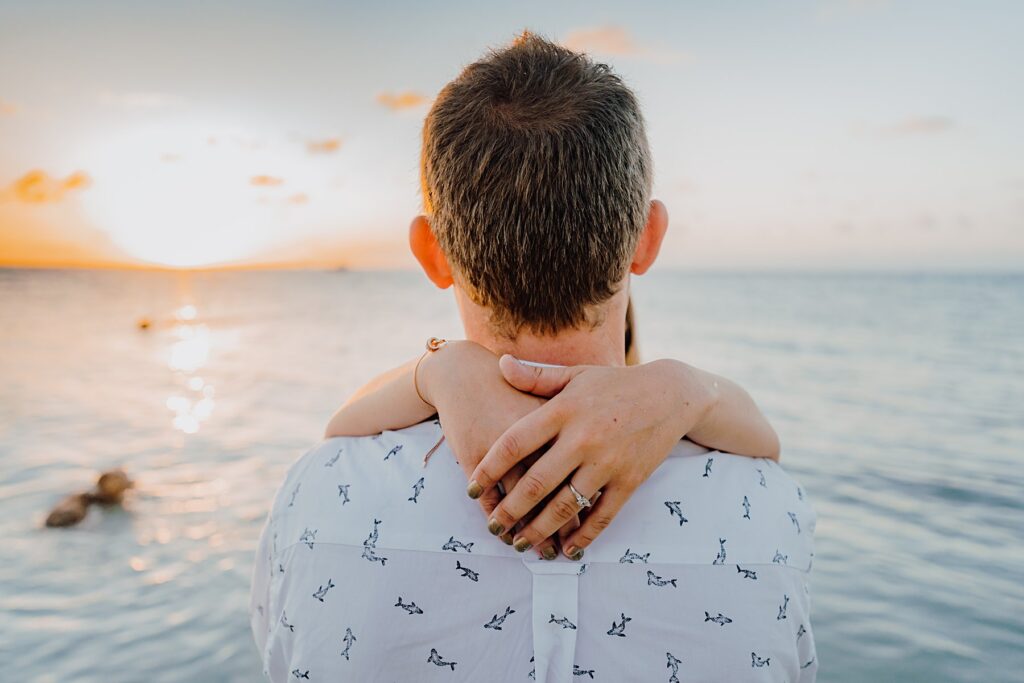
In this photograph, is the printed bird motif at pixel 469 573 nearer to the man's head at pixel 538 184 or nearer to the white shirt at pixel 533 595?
the white shirt at pixel 533 595

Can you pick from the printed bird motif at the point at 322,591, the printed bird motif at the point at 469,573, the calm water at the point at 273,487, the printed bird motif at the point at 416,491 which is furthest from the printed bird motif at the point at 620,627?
the calm water at the point at 273,487

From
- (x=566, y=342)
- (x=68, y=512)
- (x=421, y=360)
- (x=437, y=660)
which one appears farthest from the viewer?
(x=68, y=512)

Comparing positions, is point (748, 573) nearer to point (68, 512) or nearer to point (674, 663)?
point (674, 663)

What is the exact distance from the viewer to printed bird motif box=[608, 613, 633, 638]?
1.39 meters

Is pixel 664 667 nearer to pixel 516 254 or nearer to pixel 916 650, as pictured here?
pixel 516 254

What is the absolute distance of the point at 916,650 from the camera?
4594 mm

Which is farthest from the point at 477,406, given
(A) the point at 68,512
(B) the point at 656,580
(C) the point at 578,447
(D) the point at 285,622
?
(A) the point at 68,512

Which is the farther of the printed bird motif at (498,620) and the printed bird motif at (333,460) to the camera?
the printed bird motif at (333,460)

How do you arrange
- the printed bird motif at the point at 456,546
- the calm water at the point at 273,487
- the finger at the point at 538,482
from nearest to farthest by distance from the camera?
1. the finger at the point at 538,482
2. the printed bird motif at the point at 456,546
3. the calm water at the point at 273,487

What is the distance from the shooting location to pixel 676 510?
1.44 m

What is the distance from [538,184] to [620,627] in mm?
881

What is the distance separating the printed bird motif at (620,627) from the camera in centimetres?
139

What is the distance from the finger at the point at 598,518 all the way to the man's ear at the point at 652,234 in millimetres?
536

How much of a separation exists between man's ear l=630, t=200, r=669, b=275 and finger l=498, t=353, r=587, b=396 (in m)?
0.35
